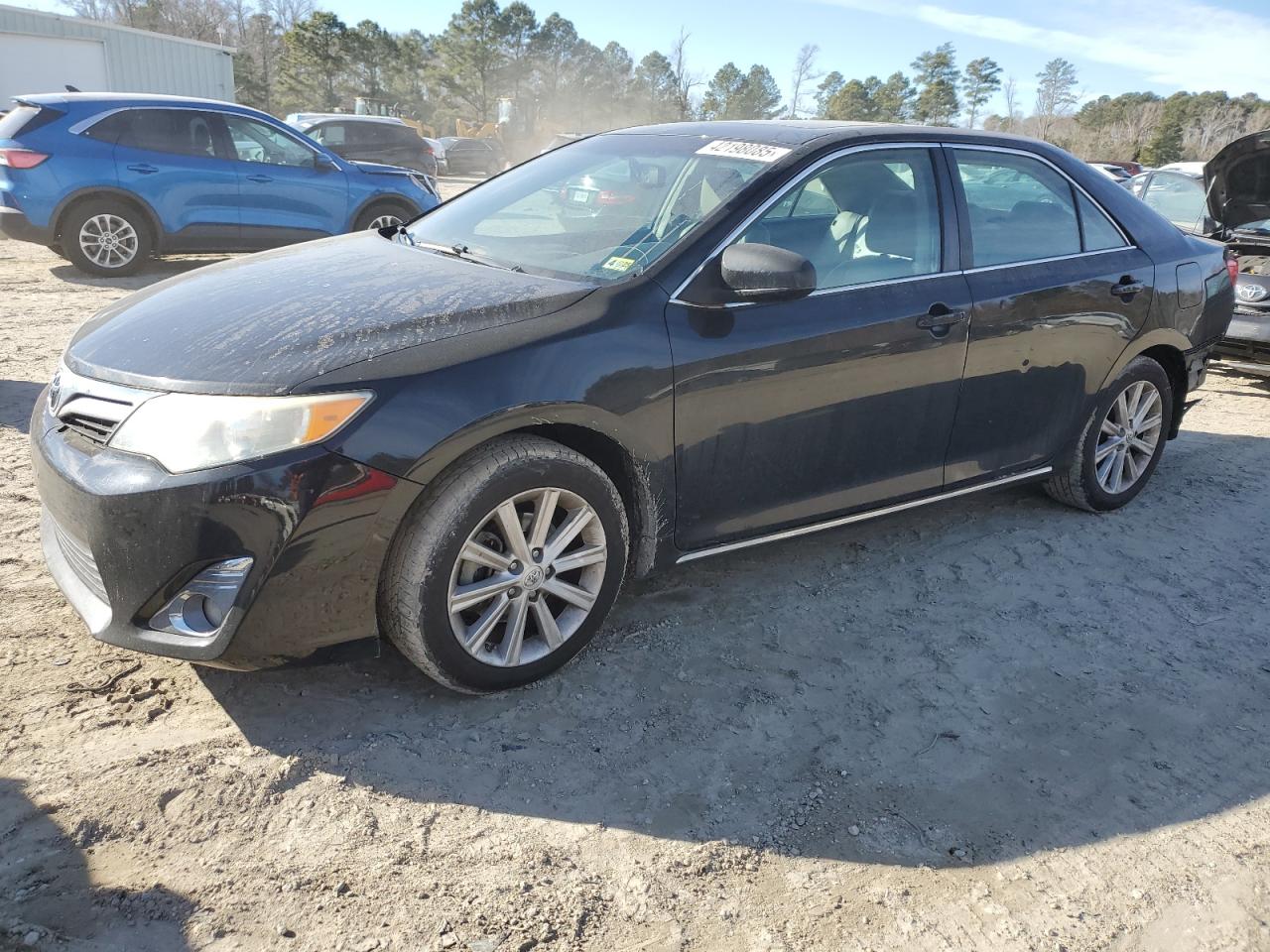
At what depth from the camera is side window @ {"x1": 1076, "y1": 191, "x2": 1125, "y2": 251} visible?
4.25 m

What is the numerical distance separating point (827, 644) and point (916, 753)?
609mm

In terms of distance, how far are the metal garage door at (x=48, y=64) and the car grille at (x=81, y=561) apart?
39.0m

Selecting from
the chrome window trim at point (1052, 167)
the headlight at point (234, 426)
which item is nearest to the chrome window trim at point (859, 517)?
the chrome window trim at point (1052, 167)

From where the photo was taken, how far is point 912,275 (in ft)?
11.8

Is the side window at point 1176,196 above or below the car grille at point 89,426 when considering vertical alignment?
above

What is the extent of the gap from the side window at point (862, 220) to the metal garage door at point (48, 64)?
39075 millimetres

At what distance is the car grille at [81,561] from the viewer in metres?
2.57

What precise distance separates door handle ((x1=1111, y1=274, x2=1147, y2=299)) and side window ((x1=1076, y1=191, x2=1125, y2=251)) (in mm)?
166

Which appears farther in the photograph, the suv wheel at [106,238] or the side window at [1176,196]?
the side window at [1176,196]

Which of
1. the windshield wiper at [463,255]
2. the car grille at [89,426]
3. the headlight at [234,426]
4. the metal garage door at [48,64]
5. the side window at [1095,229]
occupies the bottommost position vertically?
the car grille at [89,426]

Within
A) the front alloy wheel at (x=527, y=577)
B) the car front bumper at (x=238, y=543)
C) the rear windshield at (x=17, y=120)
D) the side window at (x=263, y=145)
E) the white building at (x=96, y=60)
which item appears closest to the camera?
the car front bumper at (x=238, y=543)

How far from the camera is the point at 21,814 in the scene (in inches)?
90.4

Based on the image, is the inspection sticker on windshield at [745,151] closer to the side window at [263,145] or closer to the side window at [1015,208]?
the side window at [1015,208]

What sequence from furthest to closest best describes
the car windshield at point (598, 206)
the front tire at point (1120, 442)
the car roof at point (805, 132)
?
1. the front tire at point (1120, 442)
2. the car roof at point (805, 132)
3. the car windshield at point (598, 206)
